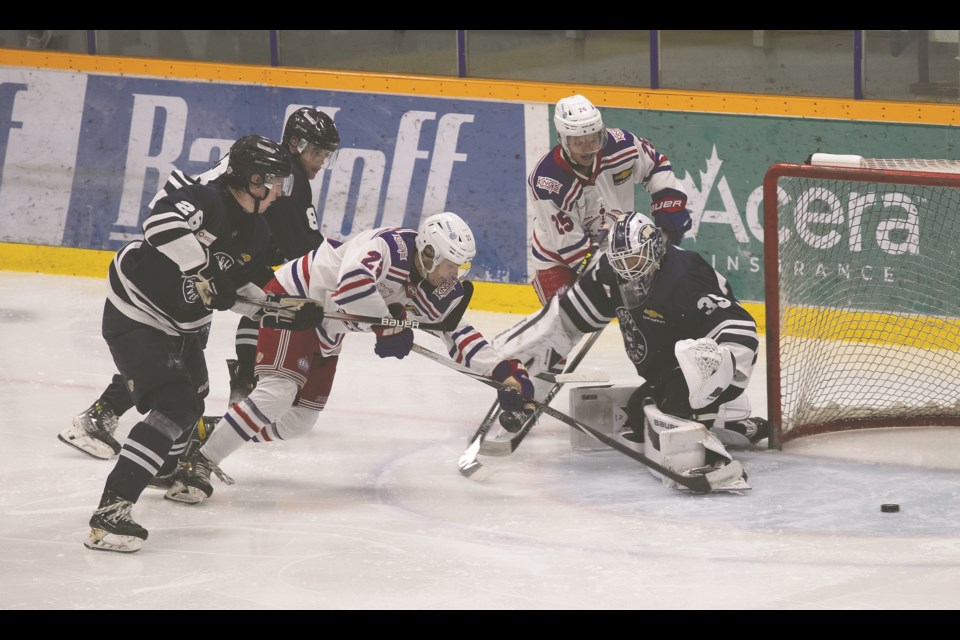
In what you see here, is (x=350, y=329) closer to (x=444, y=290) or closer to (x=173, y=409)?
(x=444, y=290)

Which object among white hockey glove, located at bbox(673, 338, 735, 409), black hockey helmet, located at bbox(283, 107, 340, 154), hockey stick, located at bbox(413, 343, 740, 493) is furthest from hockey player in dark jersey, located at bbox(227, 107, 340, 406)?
white hockey glove, located at bbox(673, 338, 735, 409)

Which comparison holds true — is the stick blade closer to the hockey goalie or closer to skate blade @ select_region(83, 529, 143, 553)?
the hockey goalie

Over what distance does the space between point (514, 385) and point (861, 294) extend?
1.93 m

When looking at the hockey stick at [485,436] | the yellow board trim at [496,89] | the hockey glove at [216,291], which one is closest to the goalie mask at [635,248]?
the hockey stick at [485,436]

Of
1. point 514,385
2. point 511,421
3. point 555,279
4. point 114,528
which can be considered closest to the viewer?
point 114,528

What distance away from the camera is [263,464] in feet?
16.0

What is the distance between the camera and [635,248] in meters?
4.48

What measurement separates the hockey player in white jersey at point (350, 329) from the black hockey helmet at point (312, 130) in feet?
1.69

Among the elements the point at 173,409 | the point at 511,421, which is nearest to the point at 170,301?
the point at 173,409

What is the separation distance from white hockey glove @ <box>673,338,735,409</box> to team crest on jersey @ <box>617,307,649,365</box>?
0.20 meters

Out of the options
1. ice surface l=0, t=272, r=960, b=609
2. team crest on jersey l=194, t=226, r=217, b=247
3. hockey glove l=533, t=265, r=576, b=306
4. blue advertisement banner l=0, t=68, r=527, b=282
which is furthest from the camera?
blue advertisement banner l=0, t=68, r=527, b=282

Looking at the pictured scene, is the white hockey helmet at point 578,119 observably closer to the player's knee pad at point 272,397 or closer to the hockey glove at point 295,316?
the hockey glove at point 295,316

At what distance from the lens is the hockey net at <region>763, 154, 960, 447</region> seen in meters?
4.88

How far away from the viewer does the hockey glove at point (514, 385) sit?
447 cm
